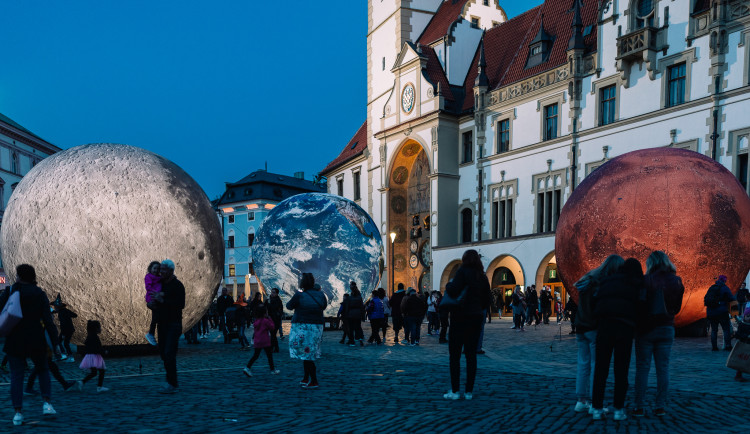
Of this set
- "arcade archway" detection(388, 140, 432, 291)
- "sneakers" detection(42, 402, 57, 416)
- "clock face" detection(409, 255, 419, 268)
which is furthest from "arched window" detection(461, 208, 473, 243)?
"sneakers" detection(42, 402, 57, 416)

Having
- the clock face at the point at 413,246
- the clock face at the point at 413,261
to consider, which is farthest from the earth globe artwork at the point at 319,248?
the clock face at the point at 413,261

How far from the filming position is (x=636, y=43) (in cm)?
2825

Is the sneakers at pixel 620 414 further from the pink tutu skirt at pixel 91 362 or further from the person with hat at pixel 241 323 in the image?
the person with hat at pixel 241 323

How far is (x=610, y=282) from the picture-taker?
20.3 feet

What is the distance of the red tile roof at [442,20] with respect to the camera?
42875 millimetres

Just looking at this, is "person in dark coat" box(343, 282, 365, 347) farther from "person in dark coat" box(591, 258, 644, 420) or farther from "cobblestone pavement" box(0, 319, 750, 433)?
"person in dark coat" box(591, 258, 644, 420)

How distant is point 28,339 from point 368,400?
3.76m

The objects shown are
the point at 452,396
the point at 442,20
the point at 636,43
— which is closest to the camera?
the point at 452,396

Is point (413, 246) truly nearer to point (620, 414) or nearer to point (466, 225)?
point (466, 225)

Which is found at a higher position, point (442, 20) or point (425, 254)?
point (442, 20)

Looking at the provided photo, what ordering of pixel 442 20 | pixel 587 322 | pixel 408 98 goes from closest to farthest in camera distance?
pixel 587 322 → pixel 408 98 → pixel 442 20

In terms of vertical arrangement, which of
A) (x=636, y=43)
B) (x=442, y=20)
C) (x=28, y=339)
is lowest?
(x=28, y=339)

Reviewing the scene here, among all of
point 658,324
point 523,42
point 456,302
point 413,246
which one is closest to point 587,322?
point 658,324

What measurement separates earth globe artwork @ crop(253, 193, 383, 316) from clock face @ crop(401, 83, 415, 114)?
21.3 meters
